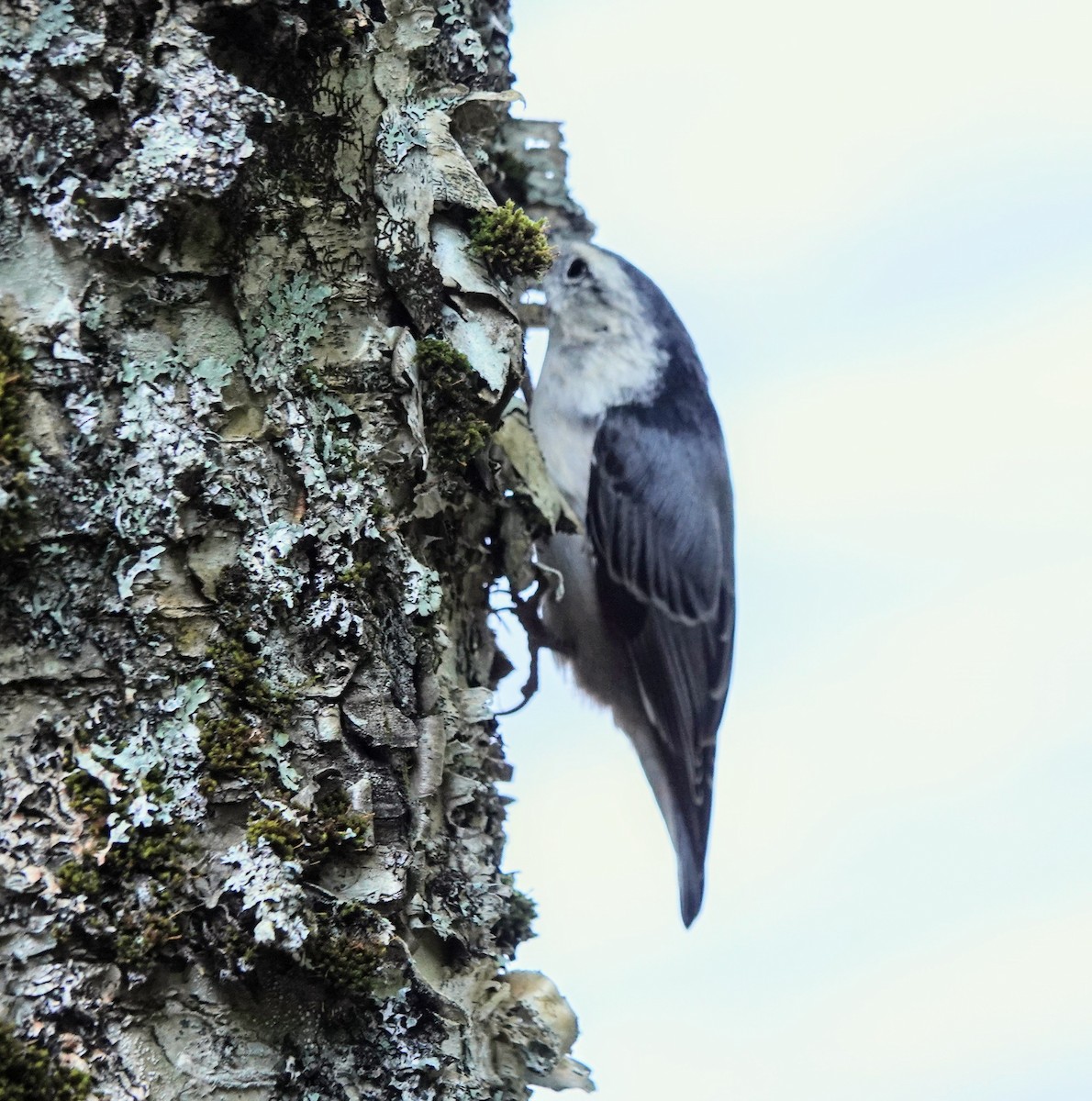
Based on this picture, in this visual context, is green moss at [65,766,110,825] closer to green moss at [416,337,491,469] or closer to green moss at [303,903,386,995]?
green moss at [303,903,386,995]

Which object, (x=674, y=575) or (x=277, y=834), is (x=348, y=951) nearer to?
(x=277, y=834)

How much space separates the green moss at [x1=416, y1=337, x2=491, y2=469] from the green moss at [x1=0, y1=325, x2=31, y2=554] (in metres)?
0.39

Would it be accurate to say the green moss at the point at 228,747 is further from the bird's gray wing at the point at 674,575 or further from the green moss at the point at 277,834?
the bird's gray wing at the point at 674,575

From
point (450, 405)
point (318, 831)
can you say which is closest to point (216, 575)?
point (318, 831)

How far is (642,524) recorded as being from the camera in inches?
87.8

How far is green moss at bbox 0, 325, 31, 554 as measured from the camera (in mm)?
930

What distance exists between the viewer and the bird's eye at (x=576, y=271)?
6.96 feet

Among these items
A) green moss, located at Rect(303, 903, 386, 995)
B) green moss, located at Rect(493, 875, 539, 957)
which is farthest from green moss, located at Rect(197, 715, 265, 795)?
green moss, located at Rect(493, 875, 539, 957)

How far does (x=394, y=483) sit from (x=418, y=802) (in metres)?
0.28

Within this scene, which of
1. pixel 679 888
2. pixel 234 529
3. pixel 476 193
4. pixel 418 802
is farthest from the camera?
pixel 679 888

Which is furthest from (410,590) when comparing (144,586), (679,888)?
(679,888)

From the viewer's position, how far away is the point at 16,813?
0.92 metres

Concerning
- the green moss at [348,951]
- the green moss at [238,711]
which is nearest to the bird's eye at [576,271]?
the green moss at [238,711]

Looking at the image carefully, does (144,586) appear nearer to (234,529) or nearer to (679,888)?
(234,529)
